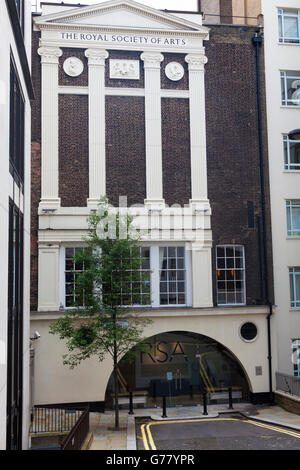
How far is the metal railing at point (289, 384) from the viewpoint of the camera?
2119 centimetres

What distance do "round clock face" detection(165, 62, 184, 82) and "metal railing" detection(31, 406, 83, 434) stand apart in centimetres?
1391

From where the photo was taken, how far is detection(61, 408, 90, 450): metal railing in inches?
469

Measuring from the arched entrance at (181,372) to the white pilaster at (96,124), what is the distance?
6.61 m

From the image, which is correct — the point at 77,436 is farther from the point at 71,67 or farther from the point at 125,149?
the point at 71,67

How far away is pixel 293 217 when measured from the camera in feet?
76.9

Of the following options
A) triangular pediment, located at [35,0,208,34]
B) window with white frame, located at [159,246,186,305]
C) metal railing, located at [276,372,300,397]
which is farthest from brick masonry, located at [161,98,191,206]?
metal railing, located at [276,372,300,397]

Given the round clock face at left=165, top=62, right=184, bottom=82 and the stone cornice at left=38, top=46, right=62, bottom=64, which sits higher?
the stone cornice at left=38, top=46, right=62, bottom=64

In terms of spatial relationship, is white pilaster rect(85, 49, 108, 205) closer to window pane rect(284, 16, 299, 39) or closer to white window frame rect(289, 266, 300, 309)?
window pane rect(284, 16, 299, 39)

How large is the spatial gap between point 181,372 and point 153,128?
10.2 m

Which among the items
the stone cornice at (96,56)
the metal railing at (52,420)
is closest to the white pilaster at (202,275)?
the metal railing at (52,420)

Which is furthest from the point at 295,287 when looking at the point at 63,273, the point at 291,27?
the point at 291,27

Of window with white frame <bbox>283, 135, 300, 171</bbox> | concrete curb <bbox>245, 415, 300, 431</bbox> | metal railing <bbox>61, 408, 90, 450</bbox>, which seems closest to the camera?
metal railing <bbox>61, 408, 90, 450</bbox>

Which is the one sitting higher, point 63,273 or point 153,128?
point 153,128

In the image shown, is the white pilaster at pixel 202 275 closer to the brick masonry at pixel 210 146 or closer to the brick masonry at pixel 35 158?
the brick masonry at pixel 210 146
